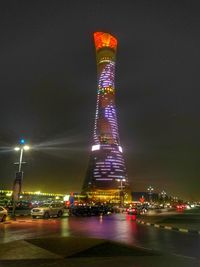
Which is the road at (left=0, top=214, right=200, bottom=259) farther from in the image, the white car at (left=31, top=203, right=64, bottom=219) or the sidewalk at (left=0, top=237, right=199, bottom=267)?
the white car at (left=31, top=203, right=64, bottom=219)

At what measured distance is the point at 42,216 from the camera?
37.4 m

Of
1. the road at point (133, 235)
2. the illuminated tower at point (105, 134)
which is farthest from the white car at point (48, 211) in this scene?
the illuminated tower at point (105, 134)

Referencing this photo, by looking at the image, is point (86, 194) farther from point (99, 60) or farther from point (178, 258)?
point (178, 258)

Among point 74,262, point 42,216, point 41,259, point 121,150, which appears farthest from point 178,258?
point 121,150

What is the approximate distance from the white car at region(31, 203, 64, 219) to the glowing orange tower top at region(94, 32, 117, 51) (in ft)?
426

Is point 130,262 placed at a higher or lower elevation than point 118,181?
lower

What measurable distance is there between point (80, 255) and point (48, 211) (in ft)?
92.4

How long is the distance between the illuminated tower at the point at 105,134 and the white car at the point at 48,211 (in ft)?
328

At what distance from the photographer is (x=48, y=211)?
1523 inches

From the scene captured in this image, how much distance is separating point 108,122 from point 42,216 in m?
111

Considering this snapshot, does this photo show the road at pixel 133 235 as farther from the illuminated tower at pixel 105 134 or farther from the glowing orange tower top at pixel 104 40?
the glowing orange tower top at pixel 104 40

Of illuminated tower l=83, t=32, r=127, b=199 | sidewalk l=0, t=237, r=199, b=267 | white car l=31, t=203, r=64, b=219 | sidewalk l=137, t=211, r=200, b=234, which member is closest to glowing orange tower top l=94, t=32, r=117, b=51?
illuminated tower l=83, t=32, r=127, b=199

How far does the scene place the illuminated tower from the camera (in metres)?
148

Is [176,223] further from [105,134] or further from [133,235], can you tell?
[105,134]
